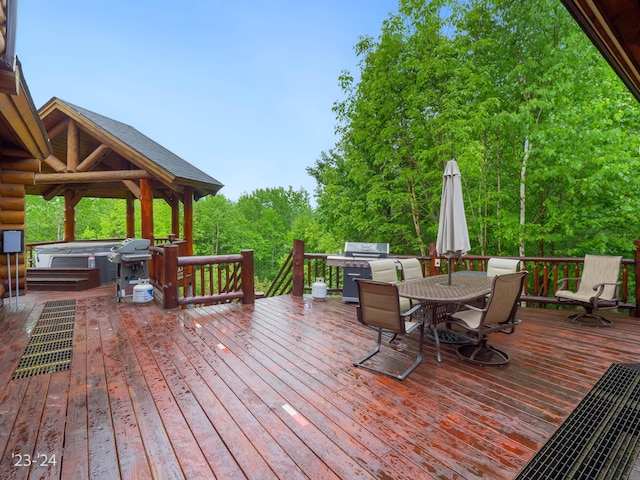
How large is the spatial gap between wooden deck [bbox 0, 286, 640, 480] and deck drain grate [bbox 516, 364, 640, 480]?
0.07 m

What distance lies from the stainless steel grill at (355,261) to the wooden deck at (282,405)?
1500mm

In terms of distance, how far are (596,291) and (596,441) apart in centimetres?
338

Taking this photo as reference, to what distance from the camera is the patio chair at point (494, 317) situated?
284 centimetres

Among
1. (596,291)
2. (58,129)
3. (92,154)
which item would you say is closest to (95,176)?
(92,154)

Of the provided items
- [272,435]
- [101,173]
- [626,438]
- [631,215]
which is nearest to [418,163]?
[631,215]

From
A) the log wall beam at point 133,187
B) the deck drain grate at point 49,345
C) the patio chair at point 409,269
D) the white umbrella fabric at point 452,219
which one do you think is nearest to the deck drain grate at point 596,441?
the white umbrella fabric at point 452,219

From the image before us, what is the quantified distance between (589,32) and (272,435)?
318 cm

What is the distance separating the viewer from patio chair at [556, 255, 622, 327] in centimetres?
412

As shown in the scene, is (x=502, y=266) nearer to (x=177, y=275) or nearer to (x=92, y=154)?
(x=177, y=275)

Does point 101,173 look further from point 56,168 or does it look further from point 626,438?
point 626,438

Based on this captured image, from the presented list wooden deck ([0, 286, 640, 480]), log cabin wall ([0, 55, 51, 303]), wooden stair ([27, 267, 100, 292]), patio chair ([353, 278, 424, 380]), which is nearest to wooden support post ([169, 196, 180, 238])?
wooden stair ([27, 267, 100, 292])

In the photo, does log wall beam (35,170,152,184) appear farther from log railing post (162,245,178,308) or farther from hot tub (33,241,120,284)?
log railing post (162,245,178,308)

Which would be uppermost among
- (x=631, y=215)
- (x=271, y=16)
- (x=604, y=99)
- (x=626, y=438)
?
(x=271, y=16)

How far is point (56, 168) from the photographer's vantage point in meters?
7.98
